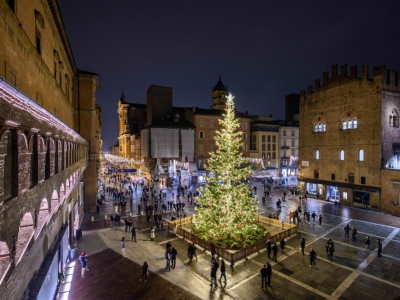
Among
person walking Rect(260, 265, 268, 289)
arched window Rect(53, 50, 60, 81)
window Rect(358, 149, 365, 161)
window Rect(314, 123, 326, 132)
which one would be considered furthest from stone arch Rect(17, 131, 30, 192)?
window Rect(314, 123, 326, 132)

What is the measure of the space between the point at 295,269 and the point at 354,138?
23.6 m

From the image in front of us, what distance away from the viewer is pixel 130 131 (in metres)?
59.7

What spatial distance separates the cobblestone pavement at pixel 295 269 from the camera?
440 inches

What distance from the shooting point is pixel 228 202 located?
16.1 metres

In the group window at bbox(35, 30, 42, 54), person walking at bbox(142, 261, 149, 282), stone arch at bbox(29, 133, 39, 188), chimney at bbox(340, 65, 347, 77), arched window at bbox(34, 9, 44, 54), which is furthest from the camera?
chimney at bbox(340, 65, 347, 77)

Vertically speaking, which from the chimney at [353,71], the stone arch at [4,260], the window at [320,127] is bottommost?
the stone arch at [4,260]

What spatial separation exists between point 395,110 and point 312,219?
57.3 feet

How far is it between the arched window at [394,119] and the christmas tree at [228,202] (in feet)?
74.1

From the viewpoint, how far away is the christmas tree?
16202 millimetres

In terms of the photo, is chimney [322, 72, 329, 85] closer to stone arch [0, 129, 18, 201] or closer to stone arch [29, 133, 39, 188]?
stone arch [29, 133, 39, 188]

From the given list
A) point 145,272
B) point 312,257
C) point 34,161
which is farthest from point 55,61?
point 312,257

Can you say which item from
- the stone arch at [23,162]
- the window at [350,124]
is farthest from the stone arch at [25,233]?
the window at [350,124]

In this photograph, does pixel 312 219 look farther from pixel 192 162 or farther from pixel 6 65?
pixel 192 162

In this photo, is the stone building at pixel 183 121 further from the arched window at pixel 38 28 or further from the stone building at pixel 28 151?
the arched window at pixel 38 28
